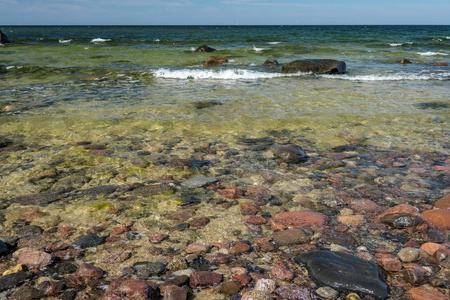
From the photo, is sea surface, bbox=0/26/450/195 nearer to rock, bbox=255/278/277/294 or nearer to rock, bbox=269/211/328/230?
rock, bbox=269/211/328/230

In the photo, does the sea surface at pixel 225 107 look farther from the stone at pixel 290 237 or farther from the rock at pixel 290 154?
the stone at pixel 290 237

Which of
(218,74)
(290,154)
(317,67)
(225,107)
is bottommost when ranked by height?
(290,154)

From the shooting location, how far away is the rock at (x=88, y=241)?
117 inches

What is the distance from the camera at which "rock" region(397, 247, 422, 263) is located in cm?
282

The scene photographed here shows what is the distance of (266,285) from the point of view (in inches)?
98.0

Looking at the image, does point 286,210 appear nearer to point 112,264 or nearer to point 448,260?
point 448,260

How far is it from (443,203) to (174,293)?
2.84 m

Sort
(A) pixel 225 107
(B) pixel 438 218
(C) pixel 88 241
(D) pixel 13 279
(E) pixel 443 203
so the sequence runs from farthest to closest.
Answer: (A) pixel 225 107 < (E) pixel 443 203 < (B) pixel 438 218 < (C) pixel 88 241 < (D) pixel 13 279

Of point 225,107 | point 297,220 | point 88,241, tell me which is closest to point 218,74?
point 225,107

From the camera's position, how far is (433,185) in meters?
4.25

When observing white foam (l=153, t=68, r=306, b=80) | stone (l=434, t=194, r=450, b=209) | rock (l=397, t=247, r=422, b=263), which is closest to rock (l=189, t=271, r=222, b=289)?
rock (l=397, t=247, r=422, b=263)

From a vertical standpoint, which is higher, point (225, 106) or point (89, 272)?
point (225, 106)

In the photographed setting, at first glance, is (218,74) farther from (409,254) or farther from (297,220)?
(409,254)

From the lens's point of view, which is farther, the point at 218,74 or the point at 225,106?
the point at 218,74
